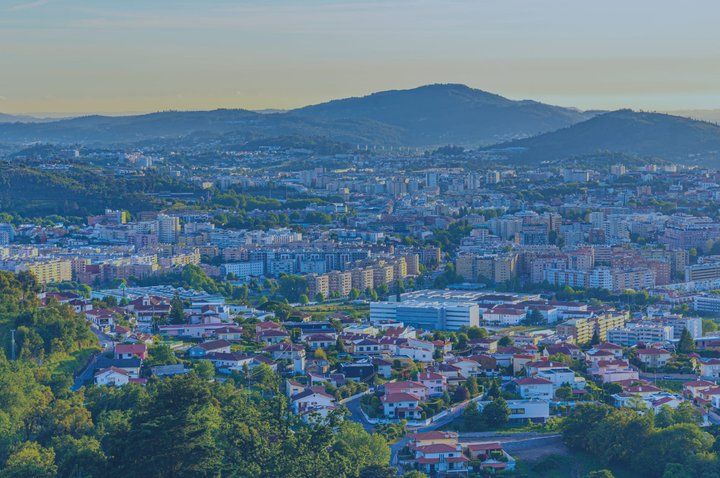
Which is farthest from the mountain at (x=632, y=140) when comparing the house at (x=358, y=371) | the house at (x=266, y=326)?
the house at (x=358, y=371)

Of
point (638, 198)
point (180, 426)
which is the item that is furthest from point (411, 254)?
point (180, 426)

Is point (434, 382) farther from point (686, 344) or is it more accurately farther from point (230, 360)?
point (686, 344)

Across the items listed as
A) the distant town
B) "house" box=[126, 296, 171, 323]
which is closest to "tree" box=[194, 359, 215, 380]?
the distant town

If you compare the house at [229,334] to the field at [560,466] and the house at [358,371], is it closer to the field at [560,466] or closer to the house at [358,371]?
the house at [358,371]

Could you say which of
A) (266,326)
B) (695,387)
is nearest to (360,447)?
(695,387)

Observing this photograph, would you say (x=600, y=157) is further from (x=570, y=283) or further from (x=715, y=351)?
(x=715, y=351)
